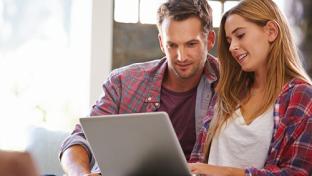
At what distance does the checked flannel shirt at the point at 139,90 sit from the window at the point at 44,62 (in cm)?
138

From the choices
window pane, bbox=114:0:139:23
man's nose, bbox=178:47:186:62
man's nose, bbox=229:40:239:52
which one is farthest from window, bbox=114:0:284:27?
man's nose, bbox=229:40:239:52

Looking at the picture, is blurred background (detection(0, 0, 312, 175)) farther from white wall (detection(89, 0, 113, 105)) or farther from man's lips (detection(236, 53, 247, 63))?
man's lips (detection(236, 53, 247, 63))

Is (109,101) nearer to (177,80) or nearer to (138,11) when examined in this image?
(177,80)

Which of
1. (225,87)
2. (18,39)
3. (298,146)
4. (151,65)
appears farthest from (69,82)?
(298,146)

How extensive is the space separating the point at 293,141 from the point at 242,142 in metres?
0.17

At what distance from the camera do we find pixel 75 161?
6.22 ft

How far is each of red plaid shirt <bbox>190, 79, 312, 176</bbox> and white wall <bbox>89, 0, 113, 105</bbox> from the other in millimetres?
1981

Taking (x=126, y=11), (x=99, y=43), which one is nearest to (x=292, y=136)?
(x=99, y=43)

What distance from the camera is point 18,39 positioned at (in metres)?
3.67

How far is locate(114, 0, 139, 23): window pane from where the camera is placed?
11.9ft

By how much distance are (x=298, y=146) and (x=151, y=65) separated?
81 centimetres

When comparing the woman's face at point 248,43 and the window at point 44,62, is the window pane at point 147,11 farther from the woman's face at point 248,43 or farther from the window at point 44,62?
the woman's face at point 248,43

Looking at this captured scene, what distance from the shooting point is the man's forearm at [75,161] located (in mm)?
1830

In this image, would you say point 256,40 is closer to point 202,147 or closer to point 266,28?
point 266,28
